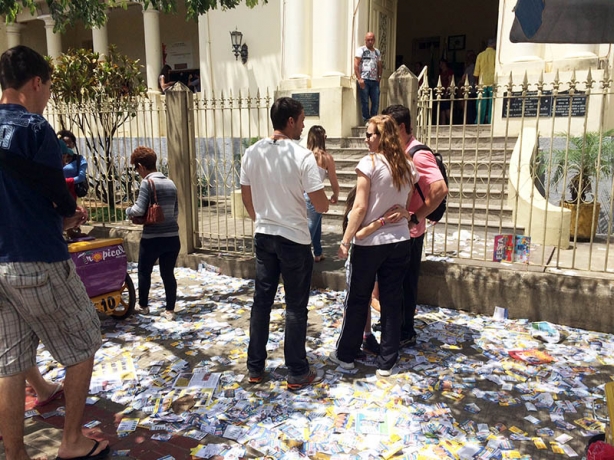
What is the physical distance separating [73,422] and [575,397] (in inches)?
133

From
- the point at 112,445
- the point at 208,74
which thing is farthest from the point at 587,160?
the point at 208,74

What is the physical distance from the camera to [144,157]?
5.07 metres

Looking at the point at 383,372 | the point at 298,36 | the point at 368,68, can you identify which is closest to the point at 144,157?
the point at 383,372

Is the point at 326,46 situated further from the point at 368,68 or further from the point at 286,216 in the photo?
the point at 286,216

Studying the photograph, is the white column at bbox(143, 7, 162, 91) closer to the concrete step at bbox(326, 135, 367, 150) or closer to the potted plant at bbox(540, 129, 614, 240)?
the concrete step at bbox(326, 135, 367, 150)

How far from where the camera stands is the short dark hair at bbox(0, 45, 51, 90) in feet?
8.66

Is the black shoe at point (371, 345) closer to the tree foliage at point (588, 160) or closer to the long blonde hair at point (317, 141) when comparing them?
the long blonde hair at point (317, 141)

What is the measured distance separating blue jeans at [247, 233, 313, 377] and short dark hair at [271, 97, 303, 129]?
0.83 meters

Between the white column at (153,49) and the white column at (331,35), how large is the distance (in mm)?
6177

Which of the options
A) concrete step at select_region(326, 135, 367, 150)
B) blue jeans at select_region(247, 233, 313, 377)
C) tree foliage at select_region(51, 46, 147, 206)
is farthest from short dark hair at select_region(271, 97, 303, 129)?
concrete step at select_region(326, 135, 367, 150)

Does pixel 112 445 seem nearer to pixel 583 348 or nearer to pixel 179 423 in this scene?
pixel 179 423

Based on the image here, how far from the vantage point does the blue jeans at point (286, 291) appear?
3617 millimetres

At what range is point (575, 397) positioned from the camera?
144 inches

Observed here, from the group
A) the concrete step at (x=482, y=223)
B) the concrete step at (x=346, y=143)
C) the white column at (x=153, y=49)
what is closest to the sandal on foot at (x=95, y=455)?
the concrete step at (x=482, y=223)
